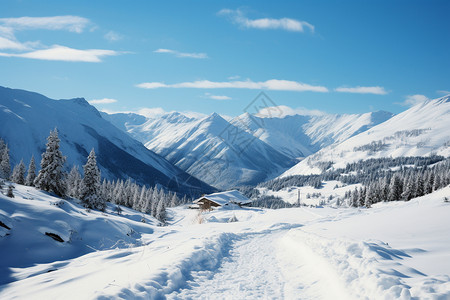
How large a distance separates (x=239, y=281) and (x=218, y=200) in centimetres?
7642

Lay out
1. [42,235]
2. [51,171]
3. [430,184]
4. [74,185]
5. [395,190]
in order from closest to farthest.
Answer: [42,235], [51,171], [74,185], [430,184], [395,190]

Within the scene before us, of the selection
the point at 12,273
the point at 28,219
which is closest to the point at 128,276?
the point at 12,273

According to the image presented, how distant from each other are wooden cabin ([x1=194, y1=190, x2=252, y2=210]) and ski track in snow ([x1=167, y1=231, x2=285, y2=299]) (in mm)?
69930

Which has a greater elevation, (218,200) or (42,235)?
(42,235)

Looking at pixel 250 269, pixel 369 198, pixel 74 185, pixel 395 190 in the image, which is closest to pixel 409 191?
pixel 395 190

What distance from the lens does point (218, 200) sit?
279ft

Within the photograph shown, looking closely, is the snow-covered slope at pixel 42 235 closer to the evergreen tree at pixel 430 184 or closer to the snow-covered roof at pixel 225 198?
the snow-covered roof at pixel 225 198

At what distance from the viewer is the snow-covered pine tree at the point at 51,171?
121 feet

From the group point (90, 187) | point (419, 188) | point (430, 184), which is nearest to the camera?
point (90, 187)

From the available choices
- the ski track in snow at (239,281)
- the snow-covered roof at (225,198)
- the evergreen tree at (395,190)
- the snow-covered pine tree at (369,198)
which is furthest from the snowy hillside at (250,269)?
the snow-covered roof at (225,198)

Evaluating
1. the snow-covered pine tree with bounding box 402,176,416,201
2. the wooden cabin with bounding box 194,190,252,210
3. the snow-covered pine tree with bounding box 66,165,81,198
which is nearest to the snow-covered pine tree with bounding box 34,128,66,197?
the snow-covered pine tree with bounding box 66,165,81,198

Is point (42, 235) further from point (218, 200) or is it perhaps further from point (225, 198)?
point (225, 198)

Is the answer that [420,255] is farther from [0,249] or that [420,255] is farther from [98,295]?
[0,249]

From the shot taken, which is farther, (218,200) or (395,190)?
(218,200)
